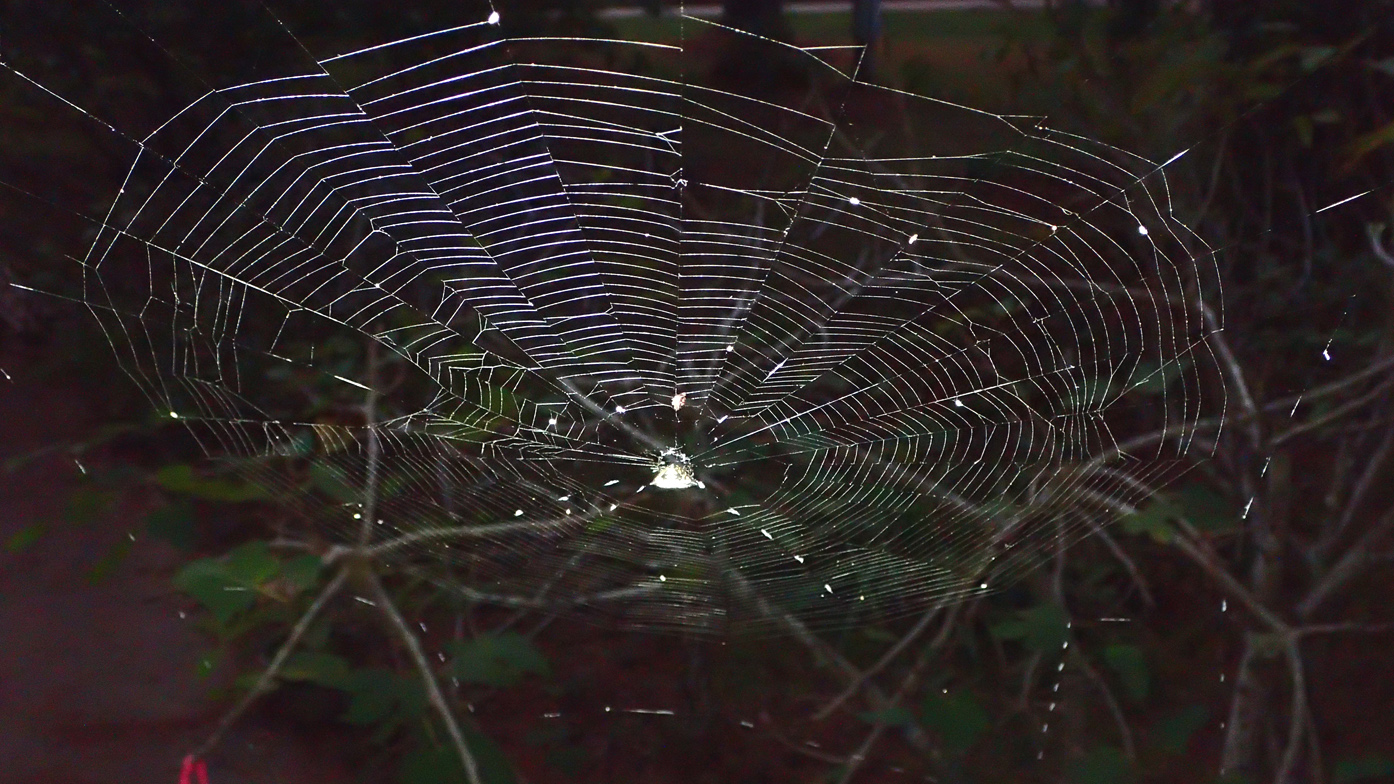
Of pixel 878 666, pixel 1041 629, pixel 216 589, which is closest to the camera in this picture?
pixel 216 589

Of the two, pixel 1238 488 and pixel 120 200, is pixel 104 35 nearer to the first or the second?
pixel 120 200

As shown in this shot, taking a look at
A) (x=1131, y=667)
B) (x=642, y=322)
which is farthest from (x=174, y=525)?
(x=1131, y=667)

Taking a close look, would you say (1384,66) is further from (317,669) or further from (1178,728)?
(317,669)

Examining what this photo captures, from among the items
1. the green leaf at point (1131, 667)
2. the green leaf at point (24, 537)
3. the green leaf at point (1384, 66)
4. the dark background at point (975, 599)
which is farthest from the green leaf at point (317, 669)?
the green leaf at point (1384, 66)

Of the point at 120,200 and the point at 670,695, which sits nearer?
the point at 120,200

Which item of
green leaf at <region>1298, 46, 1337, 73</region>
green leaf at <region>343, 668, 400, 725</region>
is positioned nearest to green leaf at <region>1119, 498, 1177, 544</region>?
green leaf at <region>1298, 46, 1337, 73</region>

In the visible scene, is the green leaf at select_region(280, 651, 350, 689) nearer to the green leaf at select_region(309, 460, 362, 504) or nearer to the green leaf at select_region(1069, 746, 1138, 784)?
the green leaf at select_region(309, 460, 362, 504)

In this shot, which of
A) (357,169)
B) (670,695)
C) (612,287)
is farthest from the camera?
(670,695)

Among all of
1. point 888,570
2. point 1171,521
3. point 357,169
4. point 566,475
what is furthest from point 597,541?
point 1171,521
